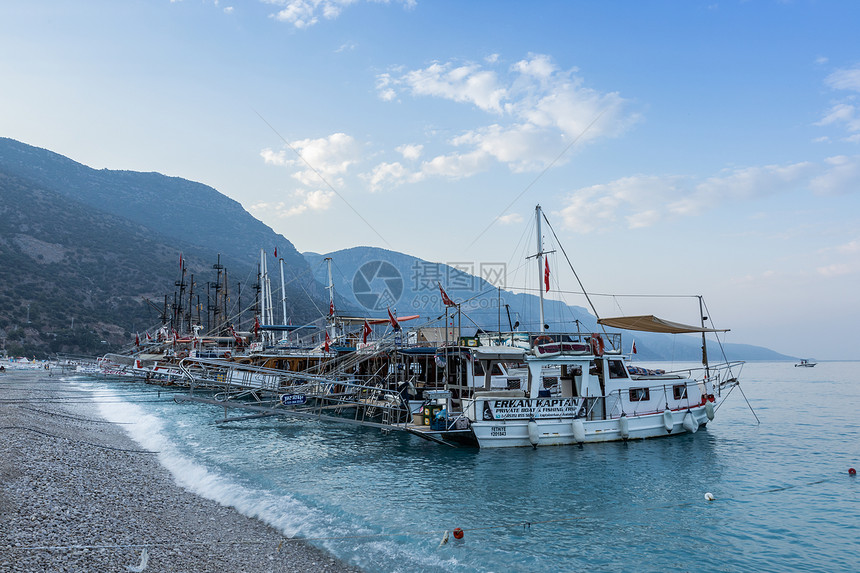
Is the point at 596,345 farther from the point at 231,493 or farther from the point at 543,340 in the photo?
the point at 231,493

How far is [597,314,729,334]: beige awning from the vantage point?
30.5 metres

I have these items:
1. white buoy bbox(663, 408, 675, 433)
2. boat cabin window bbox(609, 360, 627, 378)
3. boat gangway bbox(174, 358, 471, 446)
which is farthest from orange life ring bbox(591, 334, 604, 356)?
boat gangway bbox(174, 358, 471, 446)

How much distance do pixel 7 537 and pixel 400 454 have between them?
15.4m

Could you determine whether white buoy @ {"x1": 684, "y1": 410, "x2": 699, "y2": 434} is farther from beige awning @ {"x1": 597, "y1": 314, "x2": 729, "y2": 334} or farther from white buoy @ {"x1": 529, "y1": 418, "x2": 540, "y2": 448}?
white buoy @ {"x1": 529, "y1": 418, "x2": 540, "y2": 448}

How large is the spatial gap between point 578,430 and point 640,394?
16.0 feet

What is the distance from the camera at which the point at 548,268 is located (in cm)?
3122

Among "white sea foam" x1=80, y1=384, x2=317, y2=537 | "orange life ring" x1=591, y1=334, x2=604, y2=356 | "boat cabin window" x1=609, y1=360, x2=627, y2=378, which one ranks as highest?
"orange life ring" x1=591, y1=334, x2=604, y2=356

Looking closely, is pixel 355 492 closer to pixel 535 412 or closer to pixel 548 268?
pixel 535 412

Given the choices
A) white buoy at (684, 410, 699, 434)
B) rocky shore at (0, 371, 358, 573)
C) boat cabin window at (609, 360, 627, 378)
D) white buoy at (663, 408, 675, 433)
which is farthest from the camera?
white buoy at (684, 410, 699, 434)

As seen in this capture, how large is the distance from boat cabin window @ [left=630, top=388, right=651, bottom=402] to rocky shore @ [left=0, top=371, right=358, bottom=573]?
20126 mm

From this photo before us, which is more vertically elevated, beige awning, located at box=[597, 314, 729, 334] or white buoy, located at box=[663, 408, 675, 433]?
beige awning, located at box=[597, 314, 729, 334]

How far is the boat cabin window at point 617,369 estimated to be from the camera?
26406 mm

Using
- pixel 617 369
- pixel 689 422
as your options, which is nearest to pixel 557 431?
pixel 617 369

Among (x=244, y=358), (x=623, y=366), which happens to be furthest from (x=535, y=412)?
(x=244, y=358)
